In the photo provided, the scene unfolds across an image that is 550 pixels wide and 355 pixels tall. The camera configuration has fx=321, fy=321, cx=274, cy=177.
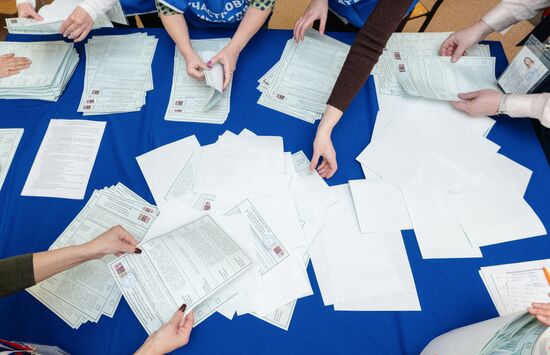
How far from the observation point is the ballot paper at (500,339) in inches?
16.9

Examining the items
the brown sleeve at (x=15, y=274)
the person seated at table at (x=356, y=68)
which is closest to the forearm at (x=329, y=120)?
the person seated at table at (x=356, y=68)

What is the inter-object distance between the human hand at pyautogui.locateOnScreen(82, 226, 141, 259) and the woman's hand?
51cm

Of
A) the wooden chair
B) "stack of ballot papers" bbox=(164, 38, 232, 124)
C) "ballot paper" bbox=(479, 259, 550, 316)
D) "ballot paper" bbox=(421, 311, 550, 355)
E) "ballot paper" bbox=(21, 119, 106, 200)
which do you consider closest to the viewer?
"ballot paper" bbox=(421, 311, 550, 355)

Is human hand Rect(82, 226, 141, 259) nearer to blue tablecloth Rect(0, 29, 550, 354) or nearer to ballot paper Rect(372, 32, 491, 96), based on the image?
blue tablecloth Rect(0, 29, 550, 354)

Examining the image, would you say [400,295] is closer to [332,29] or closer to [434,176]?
[434,176]

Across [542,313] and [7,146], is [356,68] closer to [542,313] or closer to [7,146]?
[542,313]

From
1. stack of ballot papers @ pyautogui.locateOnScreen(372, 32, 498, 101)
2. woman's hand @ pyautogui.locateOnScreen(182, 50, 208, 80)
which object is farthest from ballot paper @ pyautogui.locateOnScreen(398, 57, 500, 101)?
woman's hand @ pyautogui.locateOnScreen(182, 50, 208, 80)

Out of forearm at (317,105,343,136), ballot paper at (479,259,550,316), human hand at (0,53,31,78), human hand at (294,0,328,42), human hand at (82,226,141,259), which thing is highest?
human hand at (294,0,328,42)

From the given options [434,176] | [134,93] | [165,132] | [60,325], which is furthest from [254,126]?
[60,325]

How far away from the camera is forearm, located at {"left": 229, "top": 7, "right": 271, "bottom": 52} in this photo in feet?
3.34

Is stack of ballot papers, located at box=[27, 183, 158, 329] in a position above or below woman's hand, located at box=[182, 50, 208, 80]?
below

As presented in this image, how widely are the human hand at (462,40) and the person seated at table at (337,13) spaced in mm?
173

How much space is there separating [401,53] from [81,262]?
3.65 feet

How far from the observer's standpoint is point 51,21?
95cm
